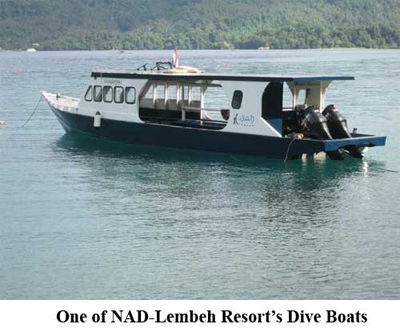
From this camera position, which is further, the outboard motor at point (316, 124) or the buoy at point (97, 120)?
the buoy at point (97, 120)

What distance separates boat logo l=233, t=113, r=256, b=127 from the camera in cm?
2939

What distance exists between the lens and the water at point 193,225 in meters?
16.9

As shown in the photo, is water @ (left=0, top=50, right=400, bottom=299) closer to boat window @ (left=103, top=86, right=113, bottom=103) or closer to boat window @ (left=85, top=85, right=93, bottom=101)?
boat window @ (left=103, top=86, right=113, bottom=103)

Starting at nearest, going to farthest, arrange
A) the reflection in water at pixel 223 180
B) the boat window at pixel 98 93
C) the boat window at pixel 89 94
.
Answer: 1. the reflection in water at pixel 223 180
2. the boat window at pixel 98 93
3. the boat window at pixel 89 94

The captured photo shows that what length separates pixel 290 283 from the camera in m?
16.8

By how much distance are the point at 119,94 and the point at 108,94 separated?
2.16ft

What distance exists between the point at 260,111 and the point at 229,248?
1076 centimetres

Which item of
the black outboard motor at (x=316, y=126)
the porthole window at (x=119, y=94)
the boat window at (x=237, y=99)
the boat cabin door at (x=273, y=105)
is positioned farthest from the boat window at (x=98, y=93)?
the black outboard motor at (x=316, y=126)

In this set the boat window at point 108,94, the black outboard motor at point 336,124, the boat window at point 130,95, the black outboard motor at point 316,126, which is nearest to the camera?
the black outboard motor at point 316,126

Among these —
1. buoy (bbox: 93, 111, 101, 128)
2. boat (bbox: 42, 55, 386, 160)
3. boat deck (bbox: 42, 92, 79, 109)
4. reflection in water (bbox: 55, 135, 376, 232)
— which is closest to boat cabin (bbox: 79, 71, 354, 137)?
boat (bbox: 42, 55, 386, 160)

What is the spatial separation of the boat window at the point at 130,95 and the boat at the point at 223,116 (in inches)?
1.5

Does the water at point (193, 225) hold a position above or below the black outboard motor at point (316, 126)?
below

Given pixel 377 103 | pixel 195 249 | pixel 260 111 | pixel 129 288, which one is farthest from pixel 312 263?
pixel 377 103

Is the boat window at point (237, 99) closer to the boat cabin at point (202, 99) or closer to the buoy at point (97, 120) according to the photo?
the boat cabin at point (202, 99)
